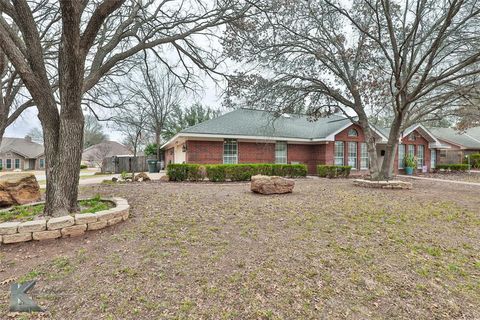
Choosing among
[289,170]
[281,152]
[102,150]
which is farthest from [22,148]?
[289,170]

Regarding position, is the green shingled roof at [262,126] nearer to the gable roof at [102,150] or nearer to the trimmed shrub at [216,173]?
the trimmed shrub at [216,173]

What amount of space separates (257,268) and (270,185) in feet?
16.2

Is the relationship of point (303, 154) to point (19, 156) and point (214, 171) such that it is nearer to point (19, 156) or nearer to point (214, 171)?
point (214, 171)

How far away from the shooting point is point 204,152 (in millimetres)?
13867

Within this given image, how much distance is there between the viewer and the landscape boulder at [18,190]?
17.8 feet

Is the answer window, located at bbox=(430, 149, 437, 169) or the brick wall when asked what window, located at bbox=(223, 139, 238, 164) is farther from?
window, located at bbox=(430, 149, 437, 169)

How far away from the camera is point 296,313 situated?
2143mm

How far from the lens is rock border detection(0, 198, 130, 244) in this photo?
11.3 ft

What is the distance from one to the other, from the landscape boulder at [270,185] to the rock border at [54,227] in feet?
15.3

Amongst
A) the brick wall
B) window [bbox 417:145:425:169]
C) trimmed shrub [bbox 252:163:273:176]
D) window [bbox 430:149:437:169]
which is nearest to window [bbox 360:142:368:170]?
the brick wall

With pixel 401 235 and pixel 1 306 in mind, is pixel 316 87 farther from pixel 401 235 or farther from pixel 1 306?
pixel 1 306

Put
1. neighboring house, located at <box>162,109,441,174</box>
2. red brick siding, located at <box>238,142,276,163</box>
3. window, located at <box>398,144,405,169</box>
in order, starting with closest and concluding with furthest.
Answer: neighboring house, located at <box>162,109,441,174</box> → red brick siding, located at <box>238,142,276,163</box> → window, located at <box>398,144,405,169</box>

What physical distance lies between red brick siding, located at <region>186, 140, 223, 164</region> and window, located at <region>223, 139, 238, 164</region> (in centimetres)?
30

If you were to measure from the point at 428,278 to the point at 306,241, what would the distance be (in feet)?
5.06
